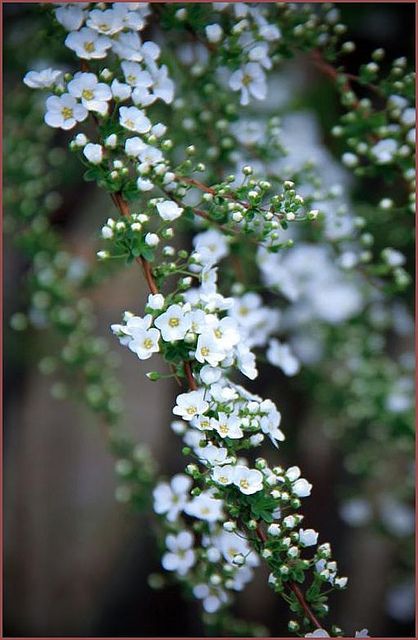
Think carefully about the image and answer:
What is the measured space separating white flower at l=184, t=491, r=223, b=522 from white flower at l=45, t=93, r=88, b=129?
623mm

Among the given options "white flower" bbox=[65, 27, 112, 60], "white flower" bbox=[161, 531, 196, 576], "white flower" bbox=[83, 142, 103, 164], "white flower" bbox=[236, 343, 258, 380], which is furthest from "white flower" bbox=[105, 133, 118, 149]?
"white flower" bbox=[161, 531, 196, 576]

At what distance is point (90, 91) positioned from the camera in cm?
113

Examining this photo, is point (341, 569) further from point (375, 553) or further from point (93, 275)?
point (93, 275)

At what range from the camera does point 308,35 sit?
140 cm

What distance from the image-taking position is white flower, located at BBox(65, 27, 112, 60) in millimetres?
1156

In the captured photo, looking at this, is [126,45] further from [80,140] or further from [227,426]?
[227,426]

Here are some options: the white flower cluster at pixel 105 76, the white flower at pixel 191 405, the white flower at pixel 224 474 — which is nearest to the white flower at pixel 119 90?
the white flower cluster at pixel 105 76

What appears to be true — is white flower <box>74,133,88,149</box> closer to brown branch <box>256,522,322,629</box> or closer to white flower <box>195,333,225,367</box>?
white flower <box>195,333,225,367</box>

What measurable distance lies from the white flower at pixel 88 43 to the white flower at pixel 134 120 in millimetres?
103

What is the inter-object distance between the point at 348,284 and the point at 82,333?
701 mm

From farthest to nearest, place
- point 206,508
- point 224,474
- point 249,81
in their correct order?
point 249,81 → point 206,508 → point 224,474

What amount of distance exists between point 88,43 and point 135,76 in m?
0.09

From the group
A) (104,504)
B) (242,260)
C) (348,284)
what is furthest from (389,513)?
(104,504)

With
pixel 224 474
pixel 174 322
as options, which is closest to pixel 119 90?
pixel 174 322
